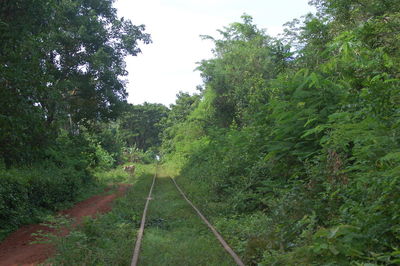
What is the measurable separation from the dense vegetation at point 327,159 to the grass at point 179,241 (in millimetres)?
484

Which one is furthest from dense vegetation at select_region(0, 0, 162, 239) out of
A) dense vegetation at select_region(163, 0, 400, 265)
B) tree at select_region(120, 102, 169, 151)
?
tree at select_region(120, 102, 169, 151)

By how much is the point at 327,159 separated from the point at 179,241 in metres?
3.64

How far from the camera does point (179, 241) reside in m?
7.86

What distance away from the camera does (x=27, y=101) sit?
1030 cm

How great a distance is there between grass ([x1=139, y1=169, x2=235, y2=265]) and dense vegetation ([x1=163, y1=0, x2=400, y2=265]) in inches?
19.1

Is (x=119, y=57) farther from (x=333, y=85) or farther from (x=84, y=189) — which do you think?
(x=333, y=85)

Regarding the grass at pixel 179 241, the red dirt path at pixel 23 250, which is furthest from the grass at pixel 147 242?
the red dirt path at pixel 23 250

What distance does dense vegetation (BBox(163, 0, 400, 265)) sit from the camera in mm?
4430

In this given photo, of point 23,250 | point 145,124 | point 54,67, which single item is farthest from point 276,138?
point 145,124

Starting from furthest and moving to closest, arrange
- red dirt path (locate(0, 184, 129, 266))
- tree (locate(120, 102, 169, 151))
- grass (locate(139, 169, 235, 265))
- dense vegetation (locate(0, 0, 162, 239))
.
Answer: tree (locate(120, 102, 169, 151))
dense vegetation (locate(0, 0, 162, 239))
red dirt path (locate(0, 184, 129, 266))
grass (locate(139, 169, 235, 265))

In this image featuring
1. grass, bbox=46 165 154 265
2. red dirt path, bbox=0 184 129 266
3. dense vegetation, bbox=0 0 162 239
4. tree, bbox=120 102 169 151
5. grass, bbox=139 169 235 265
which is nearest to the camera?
grass, bbox=46 165 154 265

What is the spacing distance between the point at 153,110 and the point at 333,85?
66.3 metres

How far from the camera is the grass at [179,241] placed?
20.8 feet

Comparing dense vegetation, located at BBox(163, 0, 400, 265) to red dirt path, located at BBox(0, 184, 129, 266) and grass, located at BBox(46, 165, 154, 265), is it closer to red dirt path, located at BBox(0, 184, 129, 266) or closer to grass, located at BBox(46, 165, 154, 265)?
grass, located at BBox(46, 165, 154, 265)
